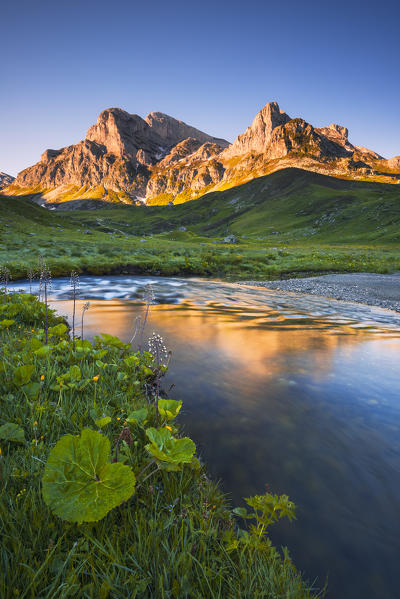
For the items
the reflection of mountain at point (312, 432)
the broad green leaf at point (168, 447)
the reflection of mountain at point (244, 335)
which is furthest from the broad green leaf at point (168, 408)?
the reflection of mountain at point (244, 335)

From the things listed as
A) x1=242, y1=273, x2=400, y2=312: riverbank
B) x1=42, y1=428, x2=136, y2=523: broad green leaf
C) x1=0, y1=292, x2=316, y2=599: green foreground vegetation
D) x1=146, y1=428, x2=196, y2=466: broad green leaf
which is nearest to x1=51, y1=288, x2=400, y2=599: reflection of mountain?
x1=0, y1=292, x2=316, y2=599: green foreground vegetation

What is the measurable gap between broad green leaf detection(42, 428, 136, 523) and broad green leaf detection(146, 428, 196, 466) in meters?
0.46

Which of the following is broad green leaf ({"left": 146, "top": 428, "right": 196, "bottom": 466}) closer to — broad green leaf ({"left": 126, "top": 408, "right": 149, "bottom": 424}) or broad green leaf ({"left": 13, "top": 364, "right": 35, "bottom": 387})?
broad green leaf ({"left": 126, "top": 408, "right": 149, "bottom": 424})

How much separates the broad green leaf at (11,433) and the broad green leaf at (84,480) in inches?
44.9

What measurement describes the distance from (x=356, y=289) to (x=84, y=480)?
26490 mm

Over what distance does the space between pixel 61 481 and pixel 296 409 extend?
477 centimetres

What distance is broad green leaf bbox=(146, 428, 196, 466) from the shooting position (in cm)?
265

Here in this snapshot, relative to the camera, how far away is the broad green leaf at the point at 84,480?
2.12 meters

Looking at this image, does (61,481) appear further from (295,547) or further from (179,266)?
(179,266)

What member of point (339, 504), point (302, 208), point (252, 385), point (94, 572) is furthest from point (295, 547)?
point (302, 208)

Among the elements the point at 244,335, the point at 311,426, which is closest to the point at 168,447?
the point at 311,426

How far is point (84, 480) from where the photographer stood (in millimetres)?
2277

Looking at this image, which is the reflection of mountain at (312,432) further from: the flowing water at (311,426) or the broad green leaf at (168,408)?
the broad green leaf at (168,408)

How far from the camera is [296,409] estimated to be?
19.2ft
